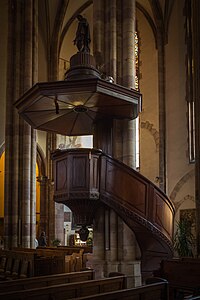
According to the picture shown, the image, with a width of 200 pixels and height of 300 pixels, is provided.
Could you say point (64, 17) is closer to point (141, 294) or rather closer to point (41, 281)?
point (41, 281)

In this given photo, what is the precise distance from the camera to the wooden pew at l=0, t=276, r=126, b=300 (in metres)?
5.75

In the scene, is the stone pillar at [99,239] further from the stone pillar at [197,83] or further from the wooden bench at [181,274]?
the stone pillar at [197,83]

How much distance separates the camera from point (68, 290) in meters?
6.24

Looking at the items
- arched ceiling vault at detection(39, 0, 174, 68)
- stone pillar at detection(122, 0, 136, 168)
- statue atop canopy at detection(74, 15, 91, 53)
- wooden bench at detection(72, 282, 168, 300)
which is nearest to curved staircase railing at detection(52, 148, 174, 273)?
stone pillar at detection(122, 0, 136, 168)

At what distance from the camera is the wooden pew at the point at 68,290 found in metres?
5.75

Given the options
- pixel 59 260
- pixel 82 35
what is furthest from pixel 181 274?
pixel 82 35

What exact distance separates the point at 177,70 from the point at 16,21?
7527 mm

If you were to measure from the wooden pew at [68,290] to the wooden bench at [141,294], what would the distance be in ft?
2.92

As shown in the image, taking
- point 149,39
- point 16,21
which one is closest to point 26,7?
point 16,21

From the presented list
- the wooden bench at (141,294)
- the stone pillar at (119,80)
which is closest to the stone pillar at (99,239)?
the stone pillar at (119,80)

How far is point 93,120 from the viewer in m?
10.7

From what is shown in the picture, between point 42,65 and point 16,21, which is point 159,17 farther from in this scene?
point 16,21

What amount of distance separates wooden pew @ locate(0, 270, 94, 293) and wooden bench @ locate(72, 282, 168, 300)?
5.70 feet

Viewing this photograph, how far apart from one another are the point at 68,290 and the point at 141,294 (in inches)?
40.8
